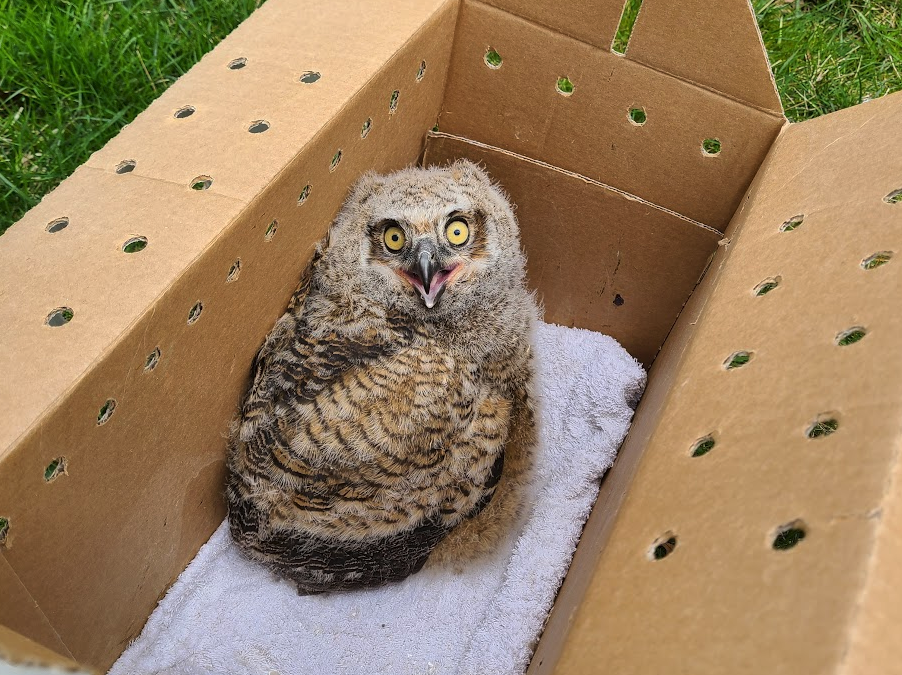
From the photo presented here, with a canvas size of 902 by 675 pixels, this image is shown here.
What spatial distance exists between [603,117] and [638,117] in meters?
0.09

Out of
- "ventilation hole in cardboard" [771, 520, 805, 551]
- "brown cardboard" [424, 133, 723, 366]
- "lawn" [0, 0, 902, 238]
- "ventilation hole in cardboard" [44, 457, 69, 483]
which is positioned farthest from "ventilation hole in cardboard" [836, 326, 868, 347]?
"lawn" [0, 0, 902, 238]

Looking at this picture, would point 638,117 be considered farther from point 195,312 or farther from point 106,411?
point 106,411

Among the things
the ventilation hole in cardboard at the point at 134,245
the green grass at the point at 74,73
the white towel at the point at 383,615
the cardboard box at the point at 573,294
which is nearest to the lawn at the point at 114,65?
the green grass at the point at 74,73

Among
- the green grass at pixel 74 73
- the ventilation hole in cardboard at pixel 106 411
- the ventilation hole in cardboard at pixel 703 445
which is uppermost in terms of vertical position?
the ventilation hole in cardboard at pixel 703 445

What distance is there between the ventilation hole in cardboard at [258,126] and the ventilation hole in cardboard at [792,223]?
0.99 meters

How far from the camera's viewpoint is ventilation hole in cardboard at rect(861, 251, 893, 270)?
3.57 ft

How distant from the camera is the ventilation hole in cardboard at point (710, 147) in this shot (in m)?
1.77

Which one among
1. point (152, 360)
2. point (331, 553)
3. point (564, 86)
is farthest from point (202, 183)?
point (564, 86)

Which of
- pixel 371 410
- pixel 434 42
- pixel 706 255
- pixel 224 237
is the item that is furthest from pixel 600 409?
pixel 224 237

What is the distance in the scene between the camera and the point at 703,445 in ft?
3.38

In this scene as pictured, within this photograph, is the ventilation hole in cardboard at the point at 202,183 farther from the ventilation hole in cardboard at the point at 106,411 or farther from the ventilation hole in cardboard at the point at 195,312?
the ventilation hole in cardboard at the point at 106,411

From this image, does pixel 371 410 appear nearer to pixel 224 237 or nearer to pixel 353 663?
pixel 224 237

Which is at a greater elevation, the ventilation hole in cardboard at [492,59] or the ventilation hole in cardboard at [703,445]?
the ventilation hole in cardboard at [492,59]

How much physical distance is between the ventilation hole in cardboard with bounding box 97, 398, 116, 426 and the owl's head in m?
0.61
